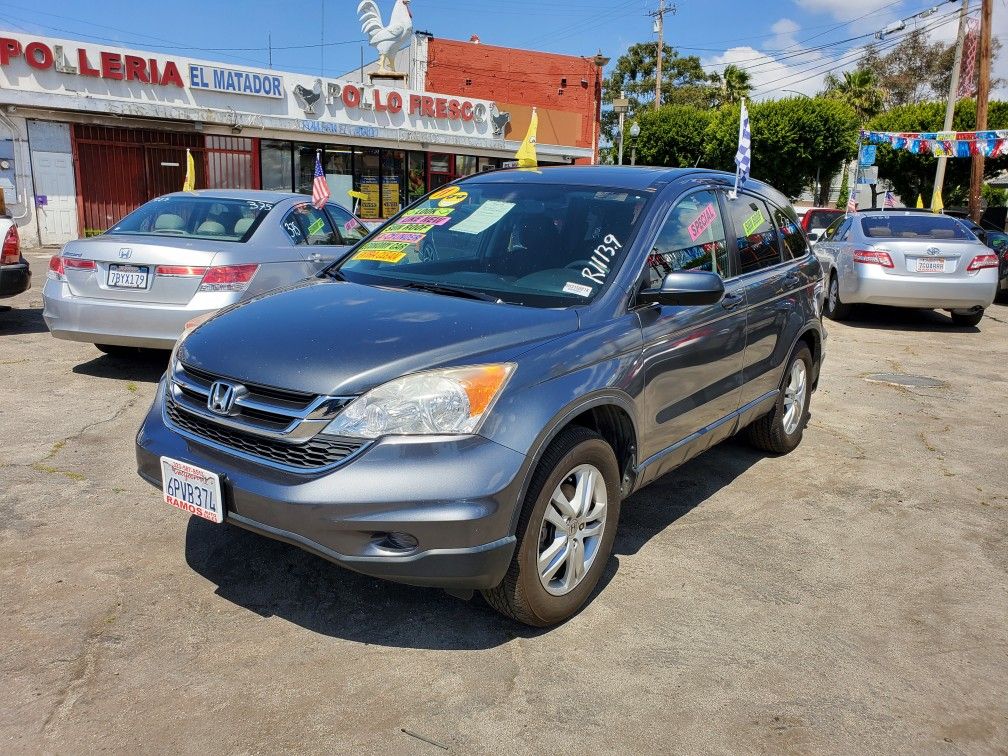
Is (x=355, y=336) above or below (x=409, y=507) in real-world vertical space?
above

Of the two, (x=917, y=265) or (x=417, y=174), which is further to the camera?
(x=417, y=174)

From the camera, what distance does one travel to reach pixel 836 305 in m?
11.9

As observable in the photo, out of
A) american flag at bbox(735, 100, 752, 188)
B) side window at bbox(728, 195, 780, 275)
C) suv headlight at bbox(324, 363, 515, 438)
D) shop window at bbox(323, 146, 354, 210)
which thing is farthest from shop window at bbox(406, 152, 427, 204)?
suv headlight at bbox(324, 363, 515, 438)

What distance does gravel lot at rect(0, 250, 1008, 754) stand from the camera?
2691mm

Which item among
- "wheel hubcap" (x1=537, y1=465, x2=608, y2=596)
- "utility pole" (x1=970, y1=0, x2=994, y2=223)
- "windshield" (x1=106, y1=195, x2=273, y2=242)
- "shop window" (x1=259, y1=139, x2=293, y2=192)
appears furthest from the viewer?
"shop window" (x1=259, y1=139, x2=293, y2=192)

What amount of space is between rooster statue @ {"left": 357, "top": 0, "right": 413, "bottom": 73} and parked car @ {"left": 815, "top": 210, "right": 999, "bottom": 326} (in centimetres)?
1991

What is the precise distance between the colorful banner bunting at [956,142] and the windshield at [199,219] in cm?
1762

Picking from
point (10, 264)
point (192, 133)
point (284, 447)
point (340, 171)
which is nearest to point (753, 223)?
point (284, 447)

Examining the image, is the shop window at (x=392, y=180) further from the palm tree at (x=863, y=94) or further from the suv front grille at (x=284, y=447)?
the palm tree at (x=863, y=94)

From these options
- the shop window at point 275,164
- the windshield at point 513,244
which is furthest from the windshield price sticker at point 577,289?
the shop window at point 275,164

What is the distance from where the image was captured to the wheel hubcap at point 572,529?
3.14 m

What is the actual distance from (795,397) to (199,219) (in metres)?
4.83

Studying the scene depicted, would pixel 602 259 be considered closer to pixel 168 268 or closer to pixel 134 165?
pixel 168 268

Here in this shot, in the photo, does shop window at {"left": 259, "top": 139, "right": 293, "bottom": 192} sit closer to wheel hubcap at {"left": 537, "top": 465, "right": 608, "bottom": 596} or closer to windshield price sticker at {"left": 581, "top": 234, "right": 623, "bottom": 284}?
windshield price sticker at {"left": 581, "top": 234, "right": 623, "bottom": 284}
